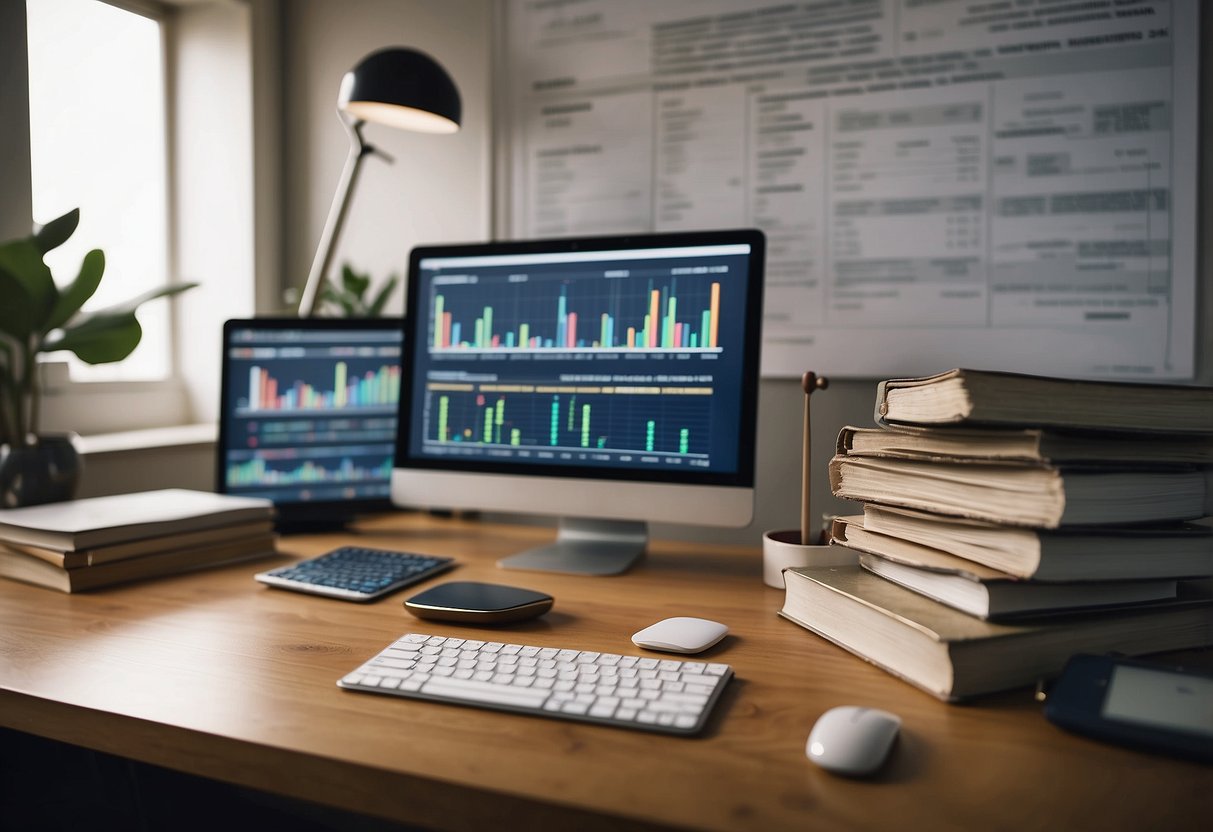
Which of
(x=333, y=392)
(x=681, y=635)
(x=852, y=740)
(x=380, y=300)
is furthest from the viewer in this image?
(x=380, y=300)

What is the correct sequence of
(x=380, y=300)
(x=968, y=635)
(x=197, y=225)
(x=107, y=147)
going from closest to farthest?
(x=968, y=635), (x=380, y=300), (x=107, y=147), (x=197, y=225)

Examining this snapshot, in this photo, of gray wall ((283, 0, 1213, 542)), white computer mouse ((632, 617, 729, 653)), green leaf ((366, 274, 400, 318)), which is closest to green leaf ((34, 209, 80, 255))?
green leaf ((366, 274, 400, 318))

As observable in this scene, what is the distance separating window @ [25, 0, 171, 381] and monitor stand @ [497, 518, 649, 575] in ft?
3.11

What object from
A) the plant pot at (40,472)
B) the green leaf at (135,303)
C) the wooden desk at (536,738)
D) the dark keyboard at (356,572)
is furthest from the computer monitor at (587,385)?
the plant pot at (40,472)

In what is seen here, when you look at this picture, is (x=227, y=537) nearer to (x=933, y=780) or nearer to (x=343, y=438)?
(x=343, y=438)

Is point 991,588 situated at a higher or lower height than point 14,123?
lower

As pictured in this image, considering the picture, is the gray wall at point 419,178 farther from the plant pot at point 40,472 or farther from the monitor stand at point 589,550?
the plant pot at point 40,472

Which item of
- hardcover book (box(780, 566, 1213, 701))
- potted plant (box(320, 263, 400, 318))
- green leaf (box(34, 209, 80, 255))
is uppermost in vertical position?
green leaf (box(34, 209, 80, 255))

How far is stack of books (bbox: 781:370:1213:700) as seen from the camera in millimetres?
722

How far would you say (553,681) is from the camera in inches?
29.0

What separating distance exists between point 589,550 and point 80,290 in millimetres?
833

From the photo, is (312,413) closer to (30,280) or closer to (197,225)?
(30,280)

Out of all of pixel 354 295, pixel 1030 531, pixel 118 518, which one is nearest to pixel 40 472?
pixel 118 518

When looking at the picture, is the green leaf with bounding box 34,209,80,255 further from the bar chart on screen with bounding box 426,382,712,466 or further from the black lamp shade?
the bar chart on screen with bounding box 426,382,712,466
